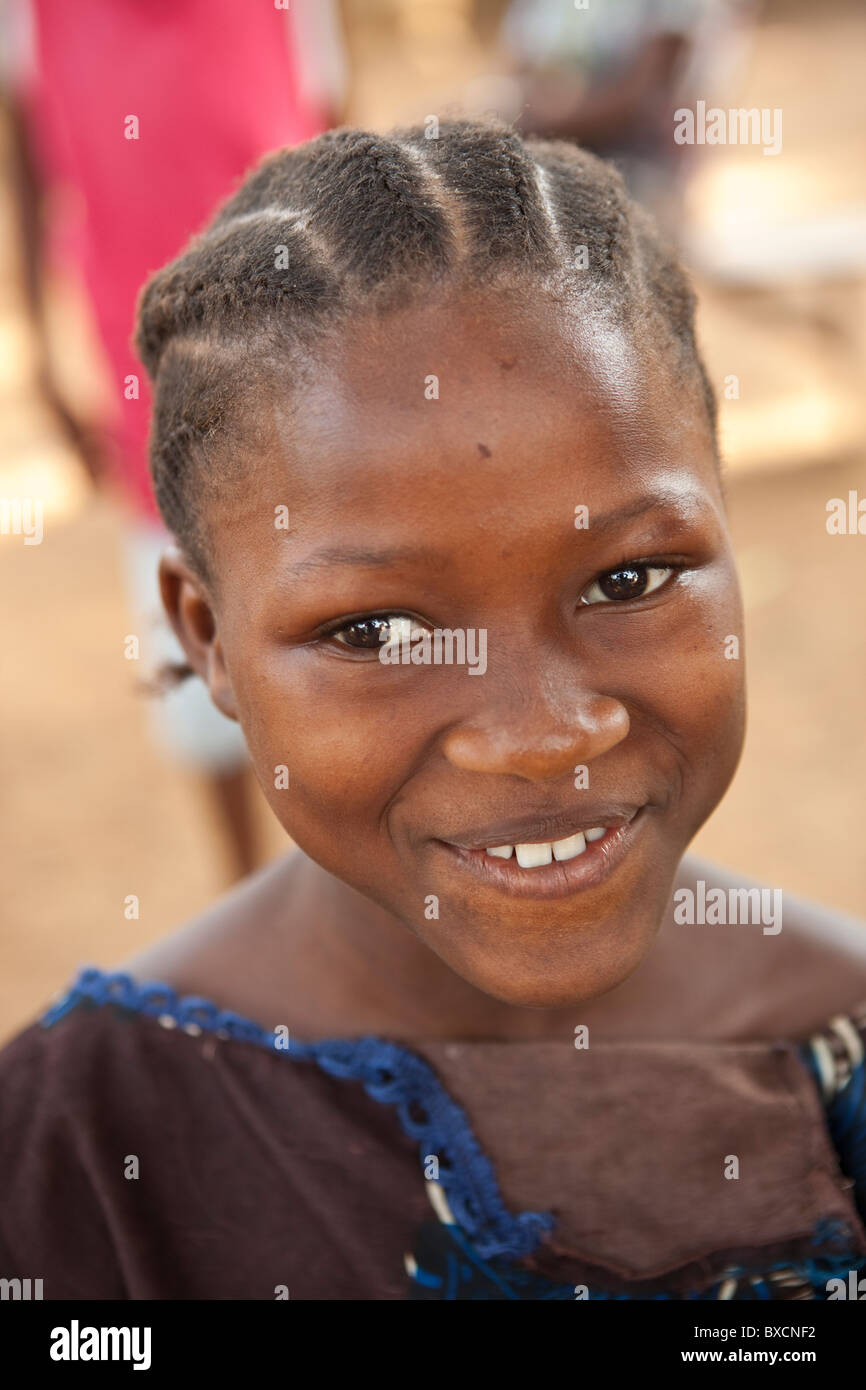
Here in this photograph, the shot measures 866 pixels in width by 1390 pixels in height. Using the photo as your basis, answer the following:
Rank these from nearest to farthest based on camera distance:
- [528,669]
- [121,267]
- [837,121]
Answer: [528,669]
[121,267]
[837,121]

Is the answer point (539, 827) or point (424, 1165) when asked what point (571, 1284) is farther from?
point (539, 827)

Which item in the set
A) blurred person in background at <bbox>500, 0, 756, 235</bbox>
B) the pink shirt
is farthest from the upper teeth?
blurred person in background at <bbox>500, 0, 756, 235</bbox>

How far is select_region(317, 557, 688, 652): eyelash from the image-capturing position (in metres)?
1.19

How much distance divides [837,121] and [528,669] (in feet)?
31.4

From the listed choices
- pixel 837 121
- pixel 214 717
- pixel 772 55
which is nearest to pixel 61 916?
pixel 214 717

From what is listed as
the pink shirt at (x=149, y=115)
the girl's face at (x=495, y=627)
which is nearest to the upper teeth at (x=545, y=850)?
the girl's face at (x=495, y=627)

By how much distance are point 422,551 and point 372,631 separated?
0.10 m

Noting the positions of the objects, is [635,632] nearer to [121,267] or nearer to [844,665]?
[121,267]

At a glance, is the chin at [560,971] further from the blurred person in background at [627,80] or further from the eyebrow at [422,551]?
the blurred person in background at [627,80]

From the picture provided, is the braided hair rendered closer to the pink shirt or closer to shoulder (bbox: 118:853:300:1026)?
shoulder (bbox: 118:853:300:1026)

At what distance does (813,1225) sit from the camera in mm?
1427

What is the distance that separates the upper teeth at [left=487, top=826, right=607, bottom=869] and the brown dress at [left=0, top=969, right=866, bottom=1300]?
337 millimetres
